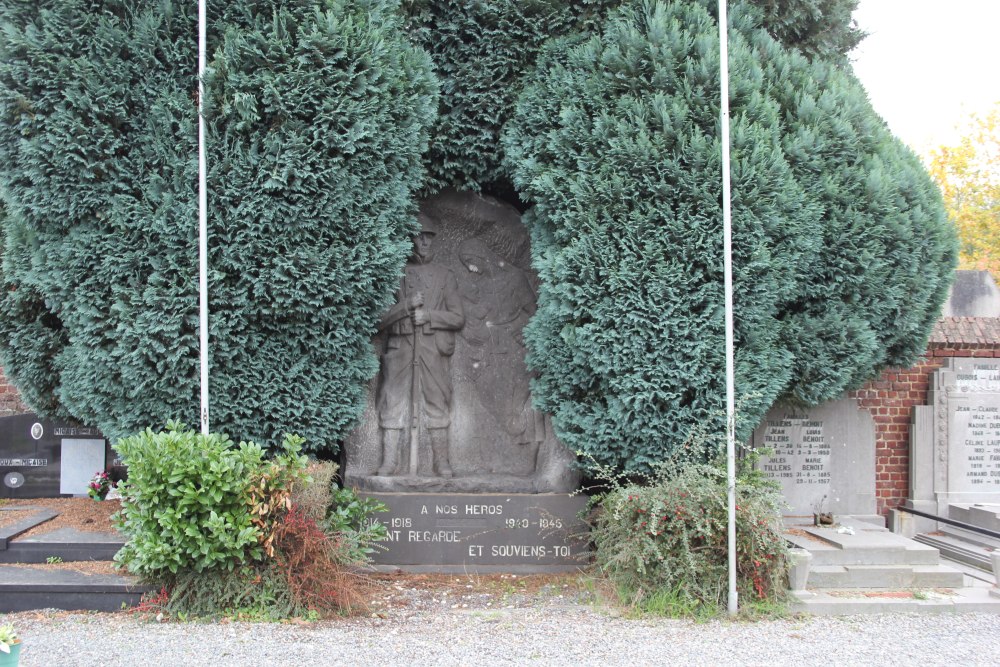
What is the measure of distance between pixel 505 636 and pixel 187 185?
4.15m

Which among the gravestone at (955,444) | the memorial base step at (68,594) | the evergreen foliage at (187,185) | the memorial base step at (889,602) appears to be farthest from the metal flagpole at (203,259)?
the gravestone at (955,444)

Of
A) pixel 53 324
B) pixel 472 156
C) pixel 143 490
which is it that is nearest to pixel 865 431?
pixel 472 156

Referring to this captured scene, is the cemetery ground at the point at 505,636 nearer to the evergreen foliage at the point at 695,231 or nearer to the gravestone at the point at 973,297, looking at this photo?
the evergreen foliage at the point at 695,231

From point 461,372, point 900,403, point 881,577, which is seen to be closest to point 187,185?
point 461,372

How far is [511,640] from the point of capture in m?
5.30

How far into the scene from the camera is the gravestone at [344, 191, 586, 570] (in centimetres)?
700

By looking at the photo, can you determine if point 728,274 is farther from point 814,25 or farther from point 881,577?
point 814,25

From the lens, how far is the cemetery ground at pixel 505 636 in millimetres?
4926

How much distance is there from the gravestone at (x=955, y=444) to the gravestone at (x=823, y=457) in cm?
86

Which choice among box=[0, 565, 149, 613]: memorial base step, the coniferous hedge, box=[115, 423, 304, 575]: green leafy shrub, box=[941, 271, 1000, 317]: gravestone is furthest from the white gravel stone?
box=[941, 271, 1000, 317]: gravestone

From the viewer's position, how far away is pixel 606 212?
639cm

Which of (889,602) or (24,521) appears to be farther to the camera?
(24,521)

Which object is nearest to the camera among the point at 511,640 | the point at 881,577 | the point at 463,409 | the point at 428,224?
the point at 511,640

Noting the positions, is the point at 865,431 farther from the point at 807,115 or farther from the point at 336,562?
the point at 336,562
